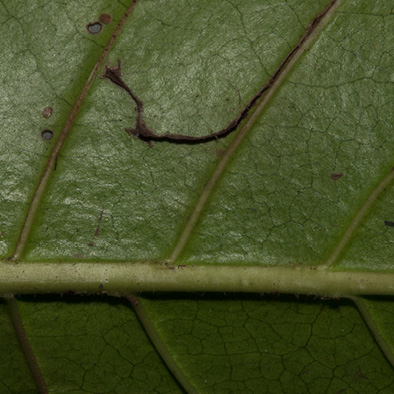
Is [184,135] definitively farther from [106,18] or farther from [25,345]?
[25,345]

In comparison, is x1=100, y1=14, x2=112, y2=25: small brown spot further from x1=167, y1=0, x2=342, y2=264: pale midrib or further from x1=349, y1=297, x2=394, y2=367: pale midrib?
x1=349, y1=297, x2=394, y2=367: pale midrib

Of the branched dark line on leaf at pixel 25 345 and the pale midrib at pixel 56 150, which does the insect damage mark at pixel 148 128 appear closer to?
the pale midrib at pixel 56 150

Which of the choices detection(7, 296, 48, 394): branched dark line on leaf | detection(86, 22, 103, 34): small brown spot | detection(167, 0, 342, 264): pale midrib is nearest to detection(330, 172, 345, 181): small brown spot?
detection(167, 0, 342, 264): pale midrib

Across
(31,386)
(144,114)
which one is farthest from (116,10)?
(31,386)

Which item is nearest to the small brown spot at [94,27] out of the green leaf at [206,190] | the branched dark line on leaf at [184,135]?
the green leaf at [206,190]

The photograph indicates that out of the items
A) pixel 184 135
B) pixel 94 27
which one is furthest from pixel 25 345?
pixel 94 27

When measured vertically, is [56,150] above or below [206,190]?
below

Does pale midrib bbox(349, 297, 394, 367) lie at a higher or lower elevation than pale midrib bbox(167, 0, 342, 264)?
lower
